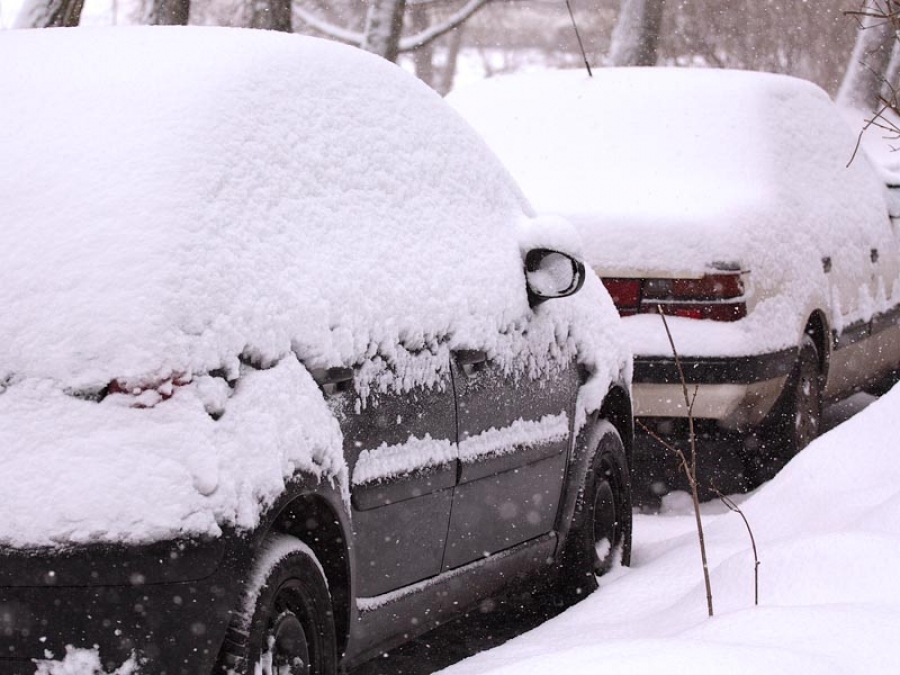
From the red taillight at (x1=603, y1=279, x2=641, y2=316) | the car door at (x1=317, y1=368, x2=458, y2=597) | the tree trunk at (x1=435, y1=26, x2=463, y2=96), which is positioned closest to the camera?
the car door at (x1=317, y1=368, x2=458, y2=597)

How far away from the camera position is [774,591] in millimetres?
3873

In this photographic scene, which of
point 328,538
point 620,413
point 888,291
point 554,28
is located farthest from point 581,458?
point 554,28

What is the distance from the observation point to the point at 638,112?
777cm

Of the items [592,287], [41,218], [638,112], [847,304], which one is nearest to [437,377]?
[41,218]

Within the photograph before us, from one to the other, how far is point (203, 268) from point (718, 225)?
390 cm

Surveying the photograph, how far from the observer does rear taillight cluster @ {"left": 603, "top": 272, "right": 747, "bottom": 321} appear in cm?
663

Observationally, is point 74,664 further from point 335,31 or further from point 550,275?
point 335,31

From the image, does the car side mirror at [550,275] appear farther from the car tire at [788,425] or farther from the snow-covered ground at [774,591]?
the car tire at [788,425]

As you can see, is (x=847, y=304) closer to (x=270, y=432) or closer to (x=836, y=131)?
(x=836, y=131)

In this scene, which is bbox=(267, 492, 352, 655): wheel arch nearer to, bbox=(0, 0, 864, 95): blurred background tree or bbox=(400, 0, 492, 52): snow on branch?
bbox=(0, 0, 864, 95): blurred background tree

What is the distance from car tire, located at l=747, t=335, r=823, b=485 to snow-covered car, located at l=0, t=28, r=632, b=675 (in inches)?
100.0

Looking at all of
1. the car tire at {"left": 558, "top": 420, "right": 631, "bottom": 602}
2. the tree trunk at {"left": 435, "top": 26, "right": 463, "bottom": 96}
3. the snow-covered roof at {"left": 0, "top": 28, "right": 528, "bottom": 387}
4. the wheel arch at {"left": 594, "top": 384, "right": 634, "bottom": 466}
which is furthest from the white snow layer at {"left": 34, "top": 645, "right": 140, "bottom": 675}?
the tree trunk at {"left": 435, "top": 26, "right": 463, "bottom": 96}

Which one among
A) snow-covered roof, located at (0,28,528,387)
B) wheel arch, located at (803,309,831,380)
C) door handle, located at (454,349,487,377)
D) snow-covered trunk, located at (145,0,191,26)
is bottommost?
wheel arch, located at (803,309,831,380)

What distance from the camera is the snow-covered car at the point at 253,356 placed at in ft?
9.60
